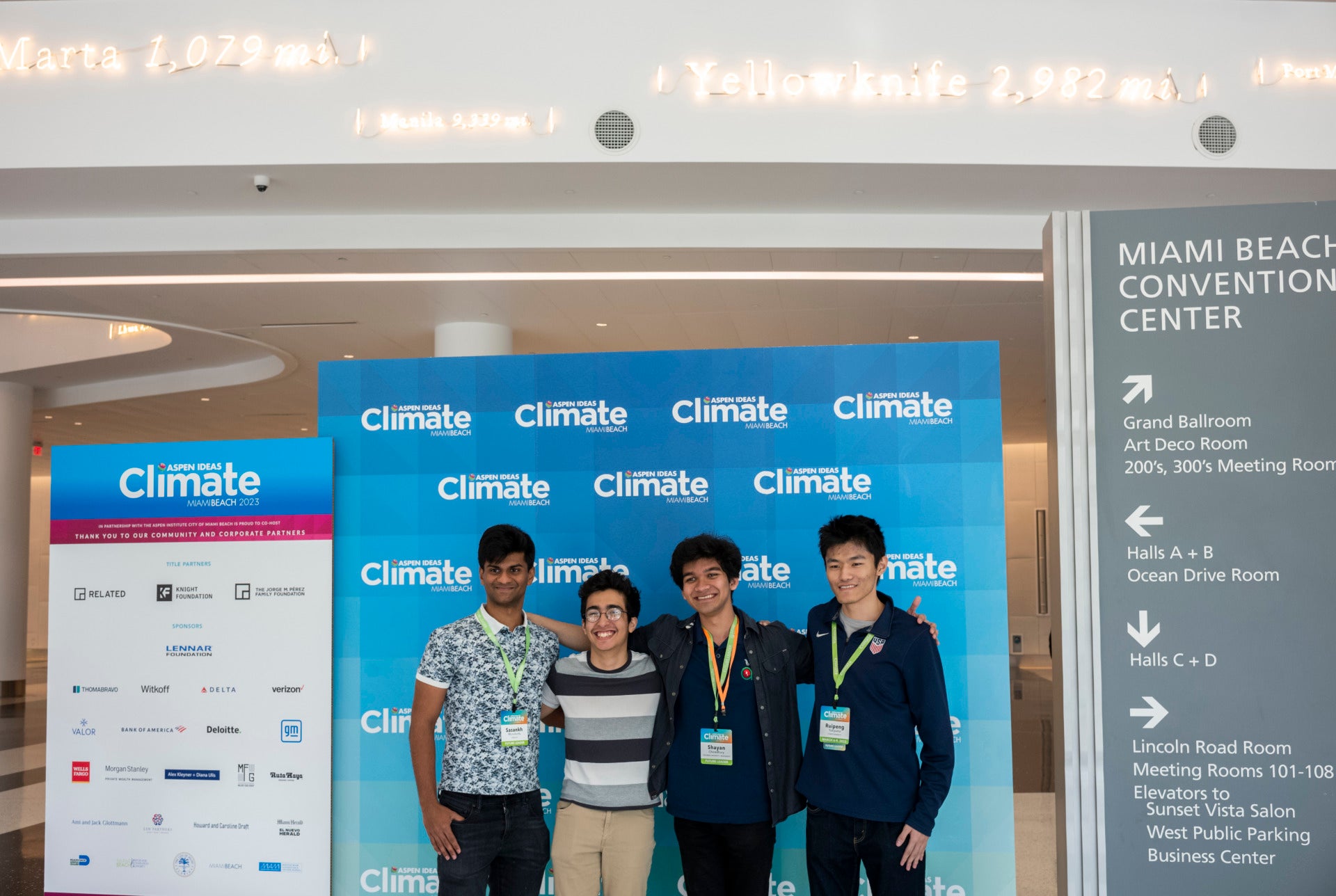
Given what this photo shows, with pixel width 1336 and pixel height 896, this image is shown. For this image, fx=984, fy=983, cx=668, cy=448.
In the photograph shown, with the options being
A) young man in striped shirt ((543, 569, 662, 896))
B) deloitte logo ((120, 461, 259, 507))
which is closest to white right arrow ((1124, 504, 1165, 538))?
young man in striped shirt ((543, 569, 662, 896))

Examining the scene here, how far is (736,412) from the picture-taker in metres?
3.71

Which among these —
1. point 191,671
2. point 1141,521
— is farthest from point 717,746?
point 191,671

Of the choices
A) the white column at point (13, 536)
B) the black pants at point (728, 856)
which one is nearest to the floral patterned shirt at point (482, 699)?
the black pants at point (728, 856)

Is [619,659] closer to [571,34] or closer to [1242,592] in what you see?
[1242,592]

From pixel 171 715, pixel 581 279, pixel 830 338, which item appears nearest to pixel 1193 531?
pixel 171 715

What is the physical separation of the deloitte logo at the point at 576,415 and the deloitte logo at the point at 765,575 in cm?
70

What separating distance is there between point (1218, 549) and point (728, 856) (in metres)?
1.64

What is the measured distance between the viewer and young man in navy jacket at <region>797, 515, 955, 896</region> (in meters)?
2.68

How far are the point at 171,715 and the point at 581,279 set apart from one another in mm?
4382

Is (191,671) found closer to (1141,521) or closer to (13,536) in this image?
(1141,521)

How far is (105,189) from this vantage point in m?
5.99

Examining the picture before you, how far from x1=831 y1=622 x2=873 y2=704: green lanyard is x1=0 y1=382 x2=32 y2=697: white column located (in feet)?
37.7

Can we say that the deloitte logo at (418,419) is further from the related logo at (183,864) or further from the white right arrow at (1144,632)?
the white right arrow at (1144,632)

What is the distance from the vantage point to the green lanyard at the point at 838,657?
2789 millimetres
